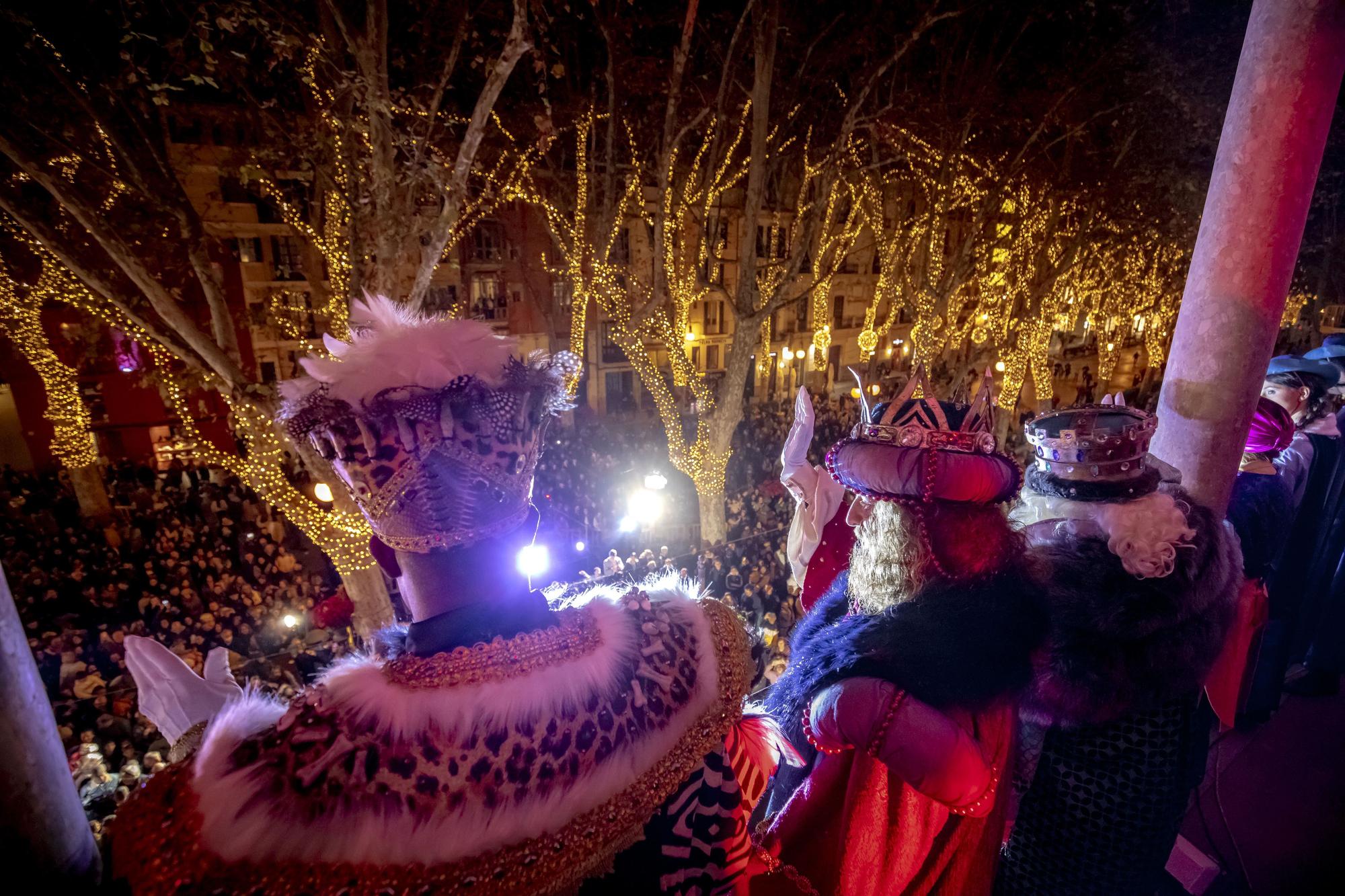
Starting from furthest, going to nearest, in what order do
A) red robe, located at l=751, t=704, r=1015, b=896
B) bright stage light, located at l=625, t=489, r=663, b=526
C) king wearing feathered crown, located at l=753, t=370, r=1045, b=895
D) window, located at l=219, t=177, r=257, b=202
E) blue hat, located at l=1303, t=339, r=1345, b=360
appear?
window, located at l=219, t=177, r=257, b=202 → bright stage light, located at l=625, t=489, r=663, b=526 → blue hat, located at l=1303, t=339, r=1345, b=360 → red robe, located at l=751, t=704, r=1015, b=896 → king wearing feathered crown, located at l=753, t=370, r=1045, b=895

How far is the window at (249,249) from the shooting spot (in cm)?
2134

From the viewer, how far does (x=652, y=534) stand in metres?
12.3

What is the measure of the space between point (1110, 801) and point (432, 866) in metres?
2.30

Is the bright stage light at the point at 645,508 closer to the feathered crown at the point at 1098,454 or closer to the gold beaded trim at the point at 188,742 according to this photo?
the feathered crown at the point at 1098,454

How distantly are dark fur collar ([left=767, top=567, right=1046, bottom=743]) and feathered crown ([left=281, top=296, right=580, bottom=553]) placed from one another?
47.0 inches

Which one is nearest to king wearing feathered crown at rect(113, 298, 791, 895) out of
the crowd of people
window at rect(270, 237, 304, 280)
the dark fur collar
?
the dark fur collar

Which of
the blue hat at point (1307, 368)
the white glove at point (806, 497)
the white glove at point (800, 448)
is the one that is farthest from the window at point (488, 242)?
the blue hat at point (1307, 368)

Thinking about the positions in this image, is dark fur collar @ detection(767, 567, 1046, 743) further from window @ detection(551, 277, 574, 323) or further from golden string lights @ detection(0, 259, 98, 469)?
window @ detection(551, 277, 574, 323)

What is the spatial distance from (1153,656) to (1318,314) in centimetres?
3026

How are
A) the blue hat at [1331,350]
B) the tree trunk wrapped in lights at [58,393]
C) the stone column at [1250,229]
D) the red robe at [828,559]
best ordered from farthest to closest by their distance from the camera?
the tree trunk wrapped in lights at [58,393] < the blue hat at [1331,350] < the red robe at [828,559] < the stone column at [1250,229]

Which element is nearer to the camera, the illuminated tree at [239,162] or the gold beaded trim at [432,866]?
the gold beaded trim at [432,866]

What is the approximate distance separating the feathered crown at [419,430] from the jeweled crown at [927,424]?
49.8 inches

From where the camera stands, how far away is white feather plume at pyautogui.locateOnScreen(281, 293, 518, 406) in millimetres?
1486

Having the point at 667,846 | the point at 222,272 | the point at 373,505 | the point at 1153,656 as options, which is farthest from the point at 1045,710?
the point at 222,272
